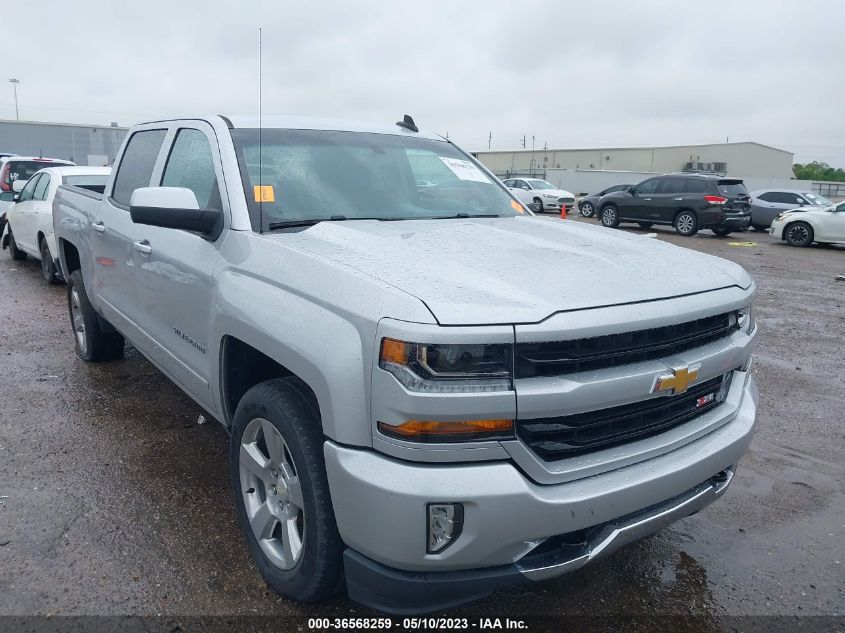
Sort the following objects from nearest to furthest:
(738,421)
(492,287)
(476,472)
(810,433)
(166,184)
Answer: (476,472) → (492,287) → (738,421) → (166,184) → (810,433)

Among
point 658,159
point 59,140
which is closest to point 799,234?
point 59,140

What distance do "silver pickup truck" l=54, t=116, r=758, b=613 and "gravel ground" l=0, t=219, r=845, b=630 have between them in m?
0.41

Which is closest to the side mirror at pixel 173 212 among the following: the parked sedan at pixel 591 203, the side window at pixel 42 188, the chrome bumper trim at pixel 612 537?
the chrome bumper trim at pixel 612 537

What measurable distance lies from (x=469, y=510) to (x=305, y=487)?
60cm

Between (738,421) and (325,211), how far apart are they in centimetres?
196

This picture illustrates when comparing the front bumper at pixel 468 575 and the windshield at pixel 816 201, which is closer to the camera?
the front bumper at pixel 468 575

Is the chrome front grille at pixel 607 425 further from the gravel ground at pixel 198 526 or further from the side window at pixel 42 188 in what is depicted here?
the side window at pixel 42 188

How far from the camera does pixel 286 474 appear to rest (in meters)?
2.42

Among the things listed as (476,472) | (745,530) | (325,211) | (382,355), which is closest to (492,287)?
(382,355)

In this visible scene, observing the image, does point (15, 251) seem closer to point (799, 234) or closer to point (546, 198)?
point (799, 234)

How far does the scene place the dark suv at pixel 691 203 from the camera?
730 inches

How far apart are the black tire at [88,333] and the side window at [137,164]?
0.99 meters

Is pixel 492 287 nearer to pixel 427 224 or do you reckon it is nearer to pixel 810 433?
pixel 427 224

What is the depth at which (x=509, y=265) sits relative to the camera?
239cm
